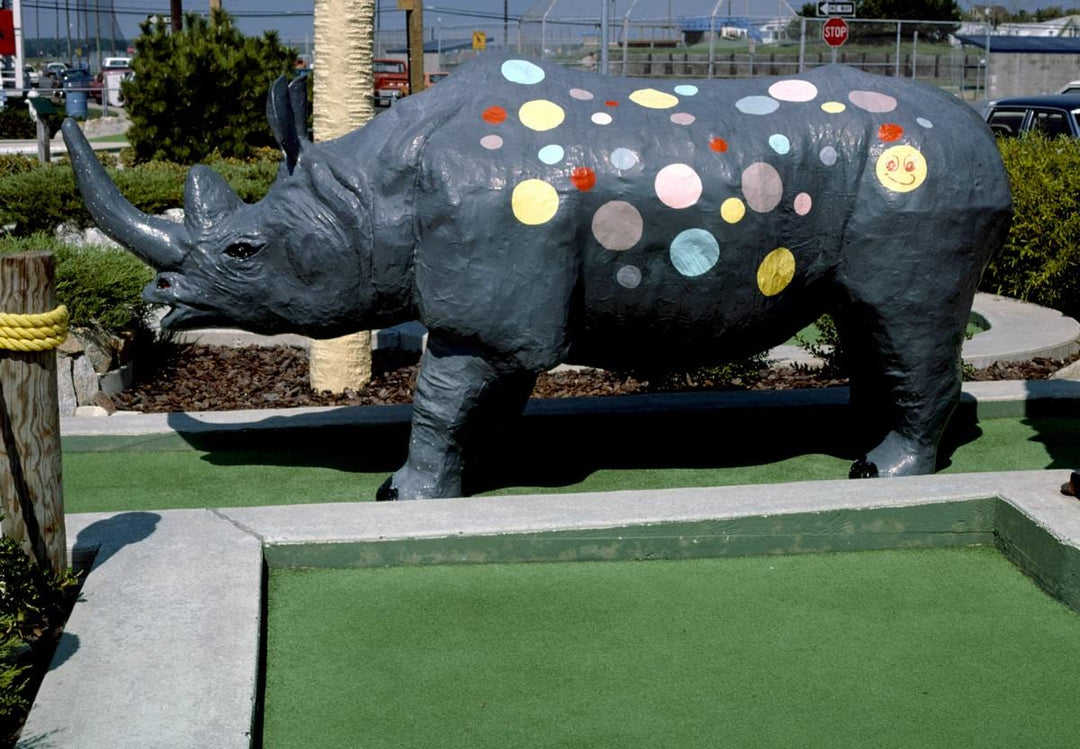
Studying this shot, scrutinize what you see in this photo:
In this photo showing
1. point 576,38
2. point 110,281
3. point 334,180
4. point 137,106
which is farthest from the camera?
point 576,38

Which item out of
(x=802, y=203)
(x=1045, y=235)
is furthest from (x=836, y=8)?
(x=802, y=203)

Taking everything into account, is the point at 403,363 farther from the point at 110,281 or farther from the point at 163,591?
the point at 163,591

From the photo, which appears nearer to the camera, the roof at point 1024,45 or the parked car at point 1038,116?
the parked car at point 1038,116

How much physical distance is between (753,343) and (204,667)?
2742 millimetres

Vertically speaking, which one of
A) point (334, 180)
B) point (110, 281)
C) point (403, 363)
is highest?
point (334, 180)

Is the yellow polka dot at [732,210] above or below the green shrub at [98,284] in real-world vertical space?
above

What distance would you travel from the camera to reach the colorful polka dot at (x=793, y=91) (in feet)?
17.6

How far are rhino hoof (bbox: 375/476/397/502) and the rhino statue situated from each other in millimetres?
19

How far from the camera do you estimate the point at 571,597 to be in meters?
4.42

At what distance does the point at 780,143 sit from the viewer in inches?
204

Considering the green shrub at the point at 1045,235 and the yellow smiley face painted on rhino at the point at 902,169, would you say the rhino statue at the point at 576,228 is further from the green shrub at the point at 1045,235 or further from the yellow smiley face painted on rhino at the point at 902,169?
the green shrub at the point at 1045,235

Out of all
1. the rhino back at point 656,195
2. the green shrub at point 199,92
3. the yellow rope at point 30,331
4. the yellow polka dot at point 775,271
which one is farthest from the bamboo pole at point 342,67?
the green shrub at point 199,92

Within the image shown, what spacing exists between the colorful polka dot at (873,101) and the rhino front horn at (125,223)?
8.99 ft

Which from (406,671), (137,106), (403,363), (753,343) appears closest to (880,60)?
(137,106)
